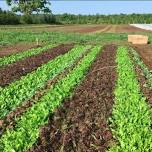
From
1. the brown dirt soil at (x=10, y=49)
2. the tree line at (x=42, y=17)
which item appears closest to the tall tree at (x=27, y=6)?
the tree line at (x=42, y=17)

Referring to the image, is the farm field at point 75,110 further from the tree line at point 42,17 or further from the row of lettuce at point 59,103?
the tree line at point 42,17

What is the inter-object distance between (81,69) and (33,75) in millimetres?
2013

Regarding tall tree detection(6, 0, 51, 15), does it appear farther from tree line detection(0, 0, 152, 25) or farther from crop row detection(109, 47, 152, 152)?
crop row detection(109, 47, 152, 152)

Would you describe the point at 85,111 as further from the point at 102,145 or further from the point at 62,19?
the point at 62,19

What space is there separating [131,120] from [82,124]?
1.00 meters

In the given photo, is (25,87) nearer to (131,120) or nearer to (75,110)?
(75,110)

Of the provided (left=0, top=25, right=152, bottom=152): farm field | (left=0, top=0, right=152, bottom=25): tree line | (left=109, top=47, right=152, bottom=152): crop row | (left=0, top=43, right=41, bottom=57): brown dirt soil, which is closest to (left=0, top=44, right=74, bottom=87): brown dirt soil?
(left=0, top=25, right=152, bottom=152): farm field

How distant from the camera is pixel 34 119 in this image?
27.5 ft

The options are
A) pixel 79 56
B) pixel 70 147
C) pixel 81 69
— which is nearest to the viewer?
pixel 70 147

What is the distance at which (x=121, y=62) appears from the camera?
58.0 feet

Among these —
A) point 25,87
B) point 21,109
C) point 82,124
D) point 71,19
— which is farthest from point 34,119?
point 71,19

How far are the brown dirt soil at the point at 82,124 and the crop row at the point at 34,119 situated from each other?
0.16m

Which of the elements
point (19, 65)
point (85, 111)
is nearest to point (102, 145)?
point (85, 111)

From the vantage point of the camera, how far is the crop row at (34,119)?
23.3 ft
